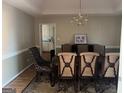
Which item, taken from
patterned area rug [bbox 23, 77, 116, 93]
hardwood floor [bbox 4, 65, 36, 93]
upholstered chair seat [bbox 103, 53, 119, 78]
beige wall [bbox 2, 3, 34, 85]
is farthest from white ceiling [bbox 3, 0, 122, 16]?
upholstered chair seat [bbox 103, 53, 119, 78]

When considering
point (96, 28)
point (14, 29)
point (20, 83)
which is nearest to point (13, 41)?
point (14, 29)

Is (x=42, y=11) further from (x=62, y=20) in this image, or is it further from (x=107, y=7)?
(x=107, y=7)

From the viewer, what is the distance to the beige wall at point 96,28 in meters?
8.76

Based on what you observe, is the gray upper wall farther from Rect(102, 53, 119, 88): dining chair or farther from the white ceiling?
Rect(102, 53, 119, 88): dining chair

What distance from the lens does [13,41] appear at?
5824mm

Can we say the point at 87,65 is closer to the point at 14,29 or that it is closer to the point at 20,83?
the point at 20,83

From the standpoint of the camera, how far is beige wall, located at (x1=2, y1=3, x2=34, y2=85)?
5051 mm

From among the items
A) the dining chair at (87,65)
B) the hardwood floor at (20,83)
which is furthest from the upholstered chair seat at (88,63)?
the hardwood floor at (20,83)

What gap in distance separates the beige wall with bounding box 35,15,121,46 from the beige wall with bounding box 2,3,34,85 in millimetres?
1874

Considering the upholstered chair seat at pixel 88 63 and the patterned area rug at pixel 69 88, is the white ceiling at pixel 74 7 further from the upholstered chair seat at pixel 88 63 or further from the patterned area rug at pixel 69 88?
the upholstered chair seat at pixel 88 63

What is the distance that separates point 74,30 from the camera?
884cm

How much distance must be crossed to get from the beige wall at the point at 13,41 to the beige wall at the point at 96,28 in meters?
1.87

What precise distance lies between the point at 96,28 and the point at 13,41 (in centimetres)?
453

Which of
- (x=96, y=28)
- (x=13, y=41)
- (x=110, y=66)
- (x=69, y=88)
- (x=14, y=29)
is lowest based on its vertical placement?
(x=69, y=88)
